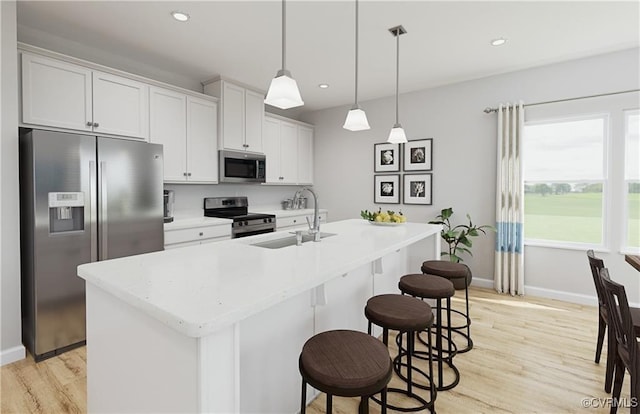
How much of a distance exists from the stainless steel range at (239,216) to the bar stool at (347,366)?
266cm

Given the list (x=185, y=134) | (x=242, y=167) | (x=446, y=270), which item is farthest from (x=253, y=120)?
(x=446, y=270)

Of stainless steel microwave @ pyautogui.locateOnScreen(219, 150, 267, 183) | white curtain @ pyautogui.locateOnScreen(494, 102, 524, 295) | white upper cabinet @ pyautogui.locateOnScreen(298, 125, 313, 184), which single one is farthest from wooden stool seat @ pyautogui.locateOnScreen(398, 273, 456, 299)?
white upper cabinet @ pyautogui.locateOnScreen(298, 125, 313, 184)

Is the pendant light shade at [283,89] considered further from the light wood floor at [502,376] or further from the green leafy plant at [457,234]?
the green leafy plant at [457,234]

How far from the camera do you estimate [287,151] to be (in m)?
5.07

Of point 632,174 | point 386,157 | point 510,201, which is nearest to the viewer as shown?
point 632,174

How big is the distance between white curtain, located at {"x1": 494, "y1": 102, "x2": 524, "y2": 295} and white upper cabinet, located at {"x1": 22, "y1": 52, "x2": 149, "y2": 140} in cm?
405

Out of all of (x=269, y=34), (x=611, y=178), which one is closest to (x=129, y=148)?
(x=269, y=34)

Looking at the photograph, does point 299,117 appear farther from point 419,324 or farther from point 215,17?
point 419,324

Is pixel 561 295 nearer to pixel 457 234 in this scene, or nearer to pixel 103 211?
pixel 457 234

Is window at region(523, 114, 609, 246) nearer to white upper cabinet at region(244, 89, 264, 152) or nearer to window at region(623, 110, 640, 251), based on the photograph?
window at region(623, 110, 640, 251)

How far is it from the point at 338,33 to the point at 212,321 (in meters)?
2.82

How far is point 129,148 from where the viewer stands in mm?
2740

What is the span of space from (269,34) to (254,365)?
276cm

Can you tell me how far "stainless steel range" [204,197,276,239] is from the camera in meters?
3.84
